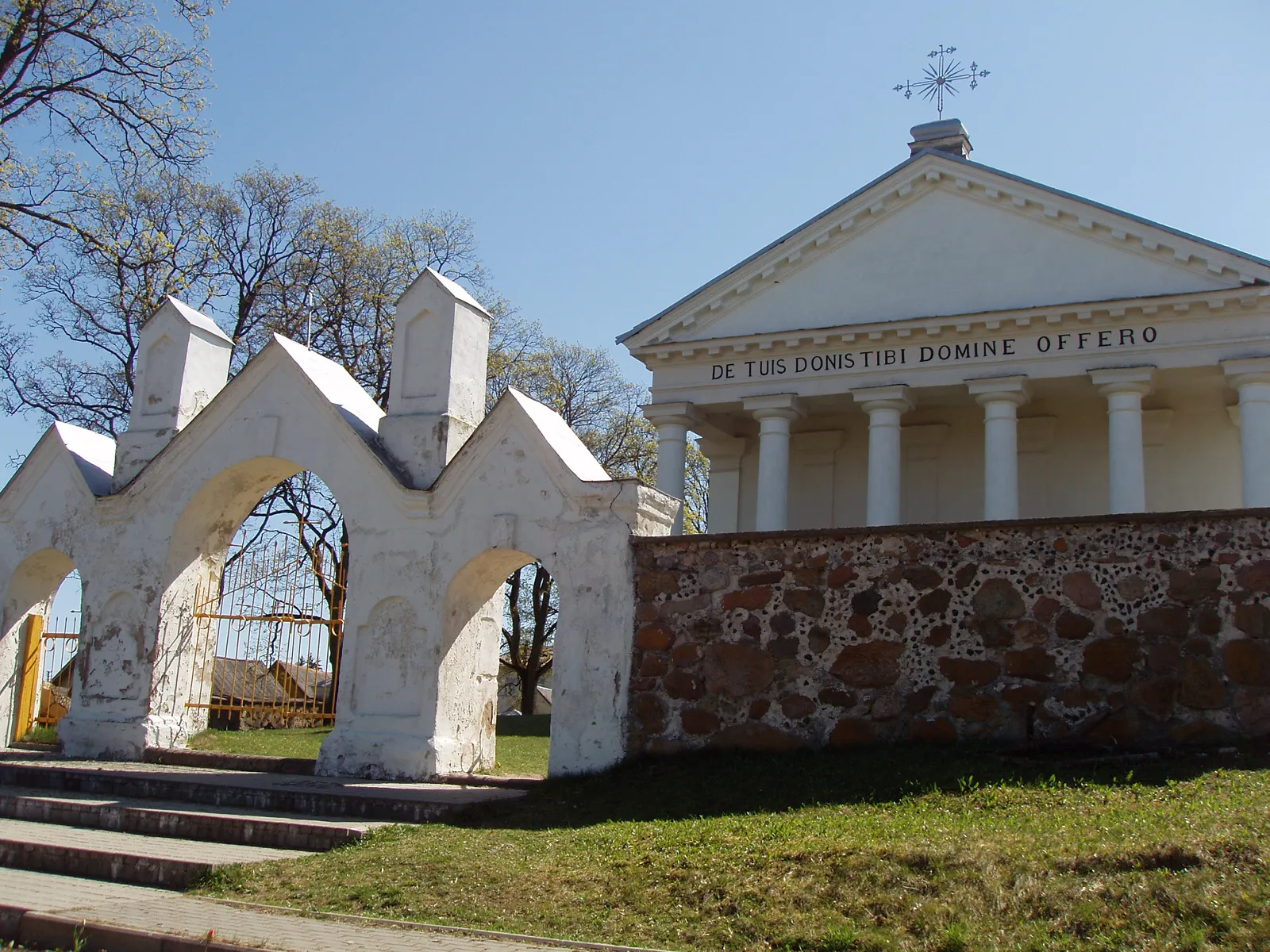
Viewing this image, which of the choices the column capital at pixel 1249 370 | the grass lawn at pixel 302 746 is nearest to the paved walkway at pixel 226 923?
the grass lawn at pixel 302 746

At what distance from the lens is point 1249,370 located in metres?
22.1

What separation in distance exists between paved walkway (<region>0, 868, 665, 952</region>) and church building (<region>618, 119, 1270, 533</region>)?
18481 mm

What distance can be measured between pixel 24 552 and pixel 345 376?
12.6 ft

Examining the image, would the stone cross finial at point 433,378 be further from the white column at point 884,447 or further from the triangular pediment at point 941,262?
the triangular pediment at point 941,262

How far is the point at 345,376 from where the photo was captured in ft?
40.9

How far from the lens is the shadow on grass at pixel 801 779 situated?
769 centimetres

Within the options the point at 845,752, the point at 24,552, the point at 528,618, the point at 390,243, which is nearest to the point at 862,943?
the point at 845,752

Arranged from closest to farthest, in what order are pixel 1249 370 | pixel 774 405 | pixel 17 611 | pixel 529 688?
pixel 17 611 → pixel 1249 370 → pixel 774 405 → pixel 529 688

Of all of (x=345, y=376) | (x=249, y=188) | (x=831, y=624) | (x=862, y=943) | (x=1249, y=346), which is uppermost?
(x=249, y=188)

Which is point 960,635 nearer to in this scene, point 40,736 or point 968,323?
point 40,736

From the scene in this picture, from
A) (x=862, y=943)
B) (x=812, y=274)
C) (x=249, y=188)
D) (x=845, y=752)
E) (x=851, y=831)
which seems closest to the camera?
(x=862, y=943)

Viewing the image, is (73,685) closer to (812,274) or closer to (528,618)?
(812,274)

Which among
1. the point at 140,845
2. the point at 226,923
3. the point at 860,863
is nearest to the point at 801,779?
the point at 860,863

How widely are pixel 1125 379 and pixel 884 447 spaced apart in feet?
15.0
